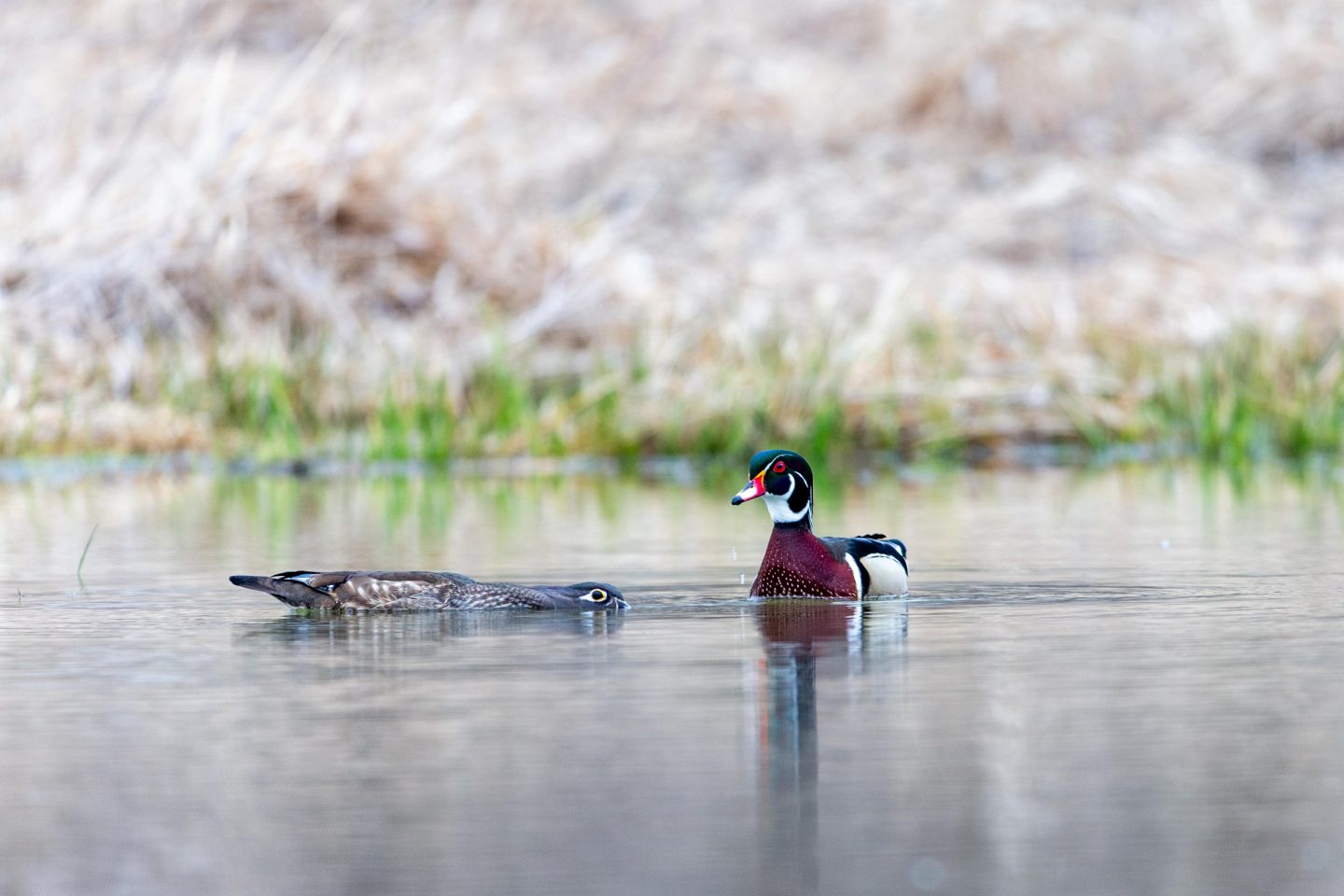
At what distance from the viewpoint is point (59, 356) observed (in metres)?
15.3

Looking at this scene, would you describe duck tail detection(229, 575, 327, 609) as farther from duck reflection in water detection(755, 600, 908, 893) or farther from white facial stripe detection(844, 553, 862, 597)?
white facial stripe detection(844, 553, 862, 597)

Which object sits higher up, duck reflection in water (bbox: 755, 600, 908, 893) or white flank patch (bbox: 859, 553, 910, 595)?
white flank patch (bbox: 859, 553, 910, 595)

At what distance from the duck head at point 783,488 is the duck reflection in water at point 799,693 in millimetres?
313

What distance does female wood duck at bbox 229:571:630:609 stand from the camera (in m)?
7.22

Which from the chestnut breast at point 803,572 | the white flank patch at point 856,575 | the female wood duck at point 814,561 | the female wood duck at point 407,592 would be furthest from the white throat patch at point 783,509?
the female wood duck at point 407,592

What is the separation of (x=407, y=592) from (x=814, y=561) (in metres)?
1.23

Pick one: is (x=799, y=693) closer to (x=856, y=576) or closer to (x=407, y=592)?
(x=407, y=592)

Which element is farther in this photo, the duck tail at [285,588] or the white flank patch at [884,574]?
the white flank patch at [884,574]

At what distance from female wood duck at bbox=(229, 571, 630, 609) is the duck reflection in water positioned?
59cm

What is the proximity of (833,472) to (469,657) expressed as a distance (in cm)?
857

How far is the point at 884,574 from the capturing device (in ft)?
24.8

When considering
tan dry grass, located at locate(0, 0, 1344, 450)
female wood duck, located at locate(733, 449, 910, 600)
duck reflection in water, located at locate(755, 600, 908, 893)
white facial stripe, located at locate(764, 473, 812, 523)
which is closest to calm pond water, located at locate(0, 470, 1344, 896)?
duck reflection in water, located at locate(755, 600, 908, 893)

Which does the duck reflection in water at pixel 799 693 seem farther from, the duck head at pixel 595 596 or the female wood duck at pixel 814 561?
the duck head at pixel 595 596

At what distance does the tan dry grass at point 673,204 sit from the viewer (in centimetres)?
1542
